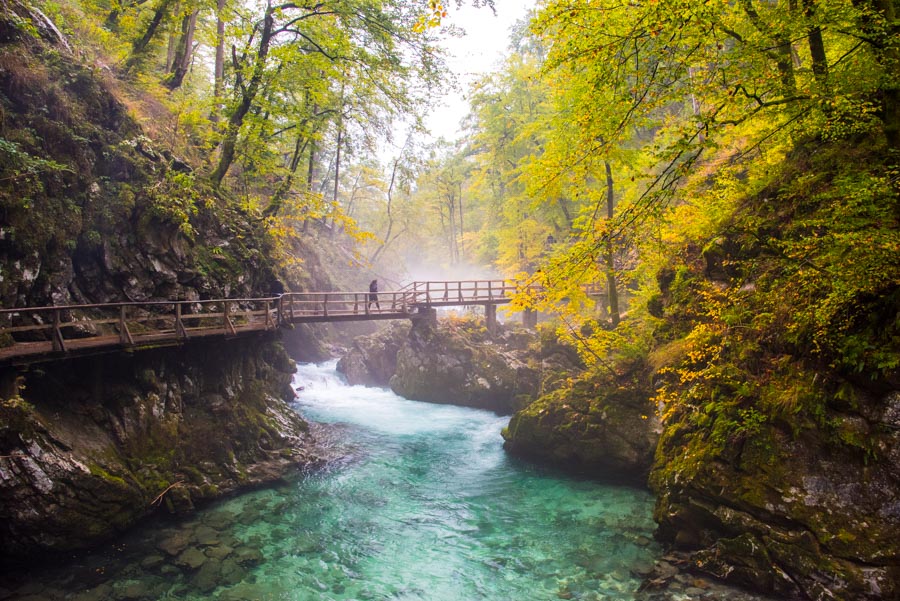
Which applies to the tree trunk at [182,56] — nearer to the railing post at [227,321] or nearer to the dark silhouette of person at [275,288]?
the dark silhouette of person at [275,288]

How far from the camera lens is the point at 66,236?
30.2 ft

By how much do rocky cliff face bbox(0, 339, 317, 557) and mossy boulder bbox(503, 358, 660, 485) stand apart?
21.9 feet

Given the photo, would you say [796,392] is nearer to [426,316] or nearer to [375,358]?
[426,316]

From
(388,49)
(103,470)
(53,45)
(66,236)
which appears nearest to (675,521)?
(103,470)

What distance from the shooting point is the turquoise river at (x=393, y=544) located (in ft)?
22.7

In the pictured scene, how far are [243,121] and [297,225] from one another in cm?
1599

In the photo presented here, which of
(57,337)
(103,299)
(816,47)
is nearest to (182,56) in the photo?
(103,299)

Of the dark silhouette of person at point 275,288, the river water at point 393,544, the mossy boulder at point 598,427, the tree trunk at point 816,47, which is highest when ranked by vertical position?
the tree trunk at point 816,47

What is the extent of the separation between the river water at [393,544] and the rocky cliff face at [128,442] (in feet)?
2.00

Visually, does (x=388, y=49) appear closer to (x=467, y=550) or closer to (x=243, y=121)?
(x=243, y=121)

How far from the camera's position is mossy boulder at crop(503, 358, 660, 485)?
10242 millimetres


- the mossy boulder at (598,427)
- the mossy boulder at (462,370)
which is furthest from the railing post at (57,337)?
the mossy boulder at (462,370)

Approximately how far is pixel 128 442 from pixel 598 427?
1072 cm

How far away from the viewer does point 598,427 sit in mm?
10766
